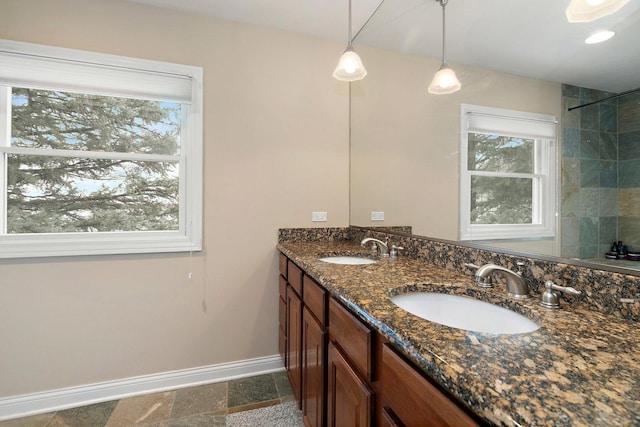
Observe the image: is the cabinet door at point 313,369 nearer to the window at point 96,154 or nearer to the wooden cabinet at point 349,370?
the wooden cabinet at point 349,370

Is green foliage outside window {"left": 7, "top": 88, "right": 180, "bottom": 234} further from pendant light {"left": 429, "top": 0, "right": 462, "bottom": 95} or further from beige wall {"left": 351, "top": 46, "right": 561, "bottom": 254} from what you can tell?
pendant light {"left": 429, "top": 0, "right": 462, "bottom": 95}

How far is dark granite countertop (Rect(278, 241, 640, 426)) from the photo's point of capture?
0.40 meters

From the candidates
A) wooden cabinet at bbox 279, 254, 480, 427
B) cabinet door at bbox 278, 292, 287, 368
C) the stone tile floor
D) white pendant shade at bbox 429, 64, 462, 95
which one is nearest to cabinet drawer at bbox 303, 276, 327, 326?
wooden cabinet at bbox 279, 254, 480, 427

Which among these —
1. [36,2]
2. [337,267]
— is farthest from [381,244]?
Answer: [36,2]

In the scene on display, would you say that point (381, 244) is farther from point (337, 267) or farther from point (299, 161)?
point (299, 161)

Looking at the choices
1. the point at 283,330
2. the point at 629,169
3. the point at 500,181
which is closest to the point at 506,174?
the point at 500,181

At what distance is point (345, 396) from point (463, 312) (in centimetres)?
49

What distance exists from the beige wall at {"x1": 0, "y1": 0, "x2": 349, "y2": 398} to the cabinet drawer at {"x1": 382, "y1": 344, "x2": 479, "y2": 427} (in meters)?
1.52

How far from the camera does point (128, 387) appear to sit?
1.84m

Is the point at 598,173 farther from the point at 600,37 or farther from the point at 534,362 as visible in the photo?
the point at 534,362

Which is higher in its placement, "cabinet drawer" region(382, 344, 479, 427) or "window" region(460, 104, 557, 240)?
"window" region(460, 104, 557, 240)

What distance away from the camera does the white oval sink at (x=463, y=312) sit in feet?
2.82

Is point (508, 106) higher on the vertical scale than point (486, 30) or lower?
lower

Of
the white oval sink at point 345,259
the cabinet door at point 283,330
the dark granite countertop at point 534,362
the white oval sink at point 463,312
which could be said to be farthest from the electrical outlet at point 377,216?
the dark granite countertop at point 534,362
